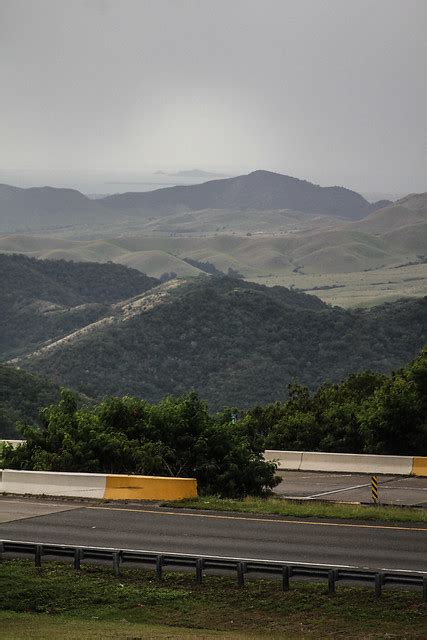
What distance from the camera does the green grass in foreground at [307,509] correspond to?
23469mm

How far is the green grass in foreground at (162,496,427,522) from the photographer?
23.5 metres

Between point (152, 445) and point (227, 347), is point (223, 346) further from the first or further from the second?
point (152, 445)

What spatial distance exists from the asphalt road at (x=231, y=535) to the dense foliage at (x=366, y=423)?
1383 centimetres

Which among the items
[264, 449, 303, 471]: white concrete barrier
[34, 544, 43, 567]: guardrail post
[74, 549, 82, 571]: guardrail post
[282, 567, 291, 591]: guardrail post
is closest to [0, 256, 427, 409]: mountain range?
[264, 449, 303, 471]: white concrete barrier

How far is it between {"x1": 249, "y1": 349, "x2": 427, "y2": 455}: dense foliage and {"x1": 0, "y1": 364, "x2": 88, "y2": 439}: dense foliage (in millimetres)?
26540

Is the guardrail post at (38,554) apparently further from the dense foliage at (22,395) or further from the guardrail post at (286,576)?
the dense foliage at (22,395)

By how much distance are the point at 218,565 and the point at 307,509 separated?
5.90 m

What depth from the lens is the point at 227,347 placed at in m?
126

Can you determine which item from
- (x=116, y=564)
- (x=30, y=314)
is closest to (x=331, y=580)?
(x=116, y=564)

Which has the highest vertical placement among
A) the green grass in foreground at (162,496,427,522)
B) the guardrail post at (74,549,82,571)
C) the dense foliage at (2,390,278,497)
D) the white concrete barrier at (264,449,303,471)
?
the dense foliage at (2,390,278,497)

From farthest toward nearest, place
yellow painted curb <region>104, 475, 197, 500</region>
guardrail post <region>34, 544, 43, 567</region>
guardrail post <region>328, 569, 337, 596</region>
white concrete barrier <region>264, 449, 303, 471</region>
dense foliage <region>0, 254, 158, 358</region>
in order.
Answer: dense foliage <region>0, 254, 158, 358</region> → white concrete barrier <region>264, 449, 303, 471</region> → yellow painted curb <region>104, 475, 197, 500</region> → guardrail post <region>34, 544, 43, 567</region> → guardrail post <region>328, 569, 337, 596</region>

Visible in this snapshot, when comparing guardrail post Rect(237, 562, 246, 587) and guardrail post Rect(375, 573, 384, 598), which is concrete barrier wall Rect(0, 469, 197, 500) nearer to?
guardrail post Rect(237, 562, 246, 587)

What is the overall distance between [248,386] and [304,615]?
97.3 m

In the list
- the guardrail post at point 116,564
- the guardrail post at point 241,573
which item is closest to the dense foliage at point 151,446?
the guardrail post at point 116,564
